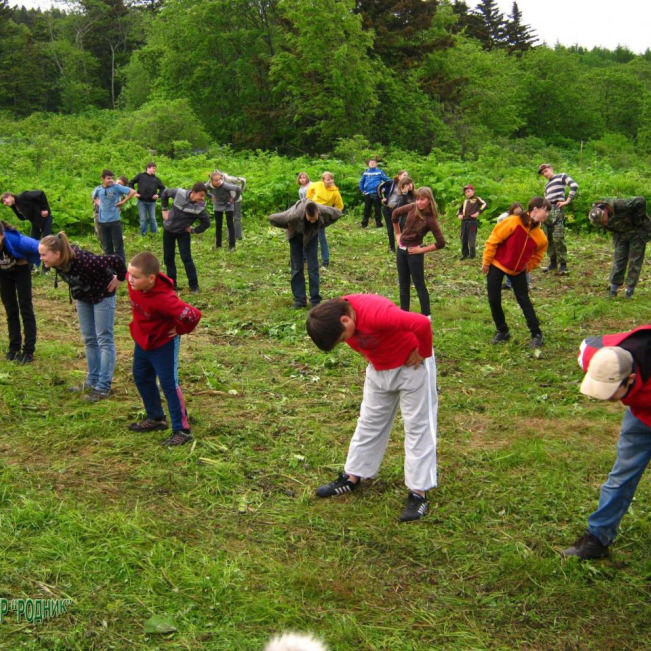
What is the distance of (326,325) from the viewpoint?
412cm

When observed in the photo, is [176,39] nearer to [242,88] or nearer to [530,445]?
[242,88]

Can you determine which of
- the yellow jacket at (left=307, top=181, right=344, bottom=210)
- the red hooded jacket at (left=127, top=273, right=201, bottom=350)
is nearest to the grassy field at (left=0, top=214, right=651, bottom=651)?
the red hooded jacket at (left=127, top=273, right=201, bottom=350)

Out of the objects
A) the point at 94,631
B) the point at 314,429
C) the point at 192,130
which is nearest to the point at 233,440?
the point at 314,429

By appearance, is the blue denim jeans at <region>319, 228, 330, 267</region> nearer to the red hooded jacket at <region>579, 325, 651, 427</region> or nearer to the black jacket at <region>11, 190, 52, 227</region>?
the black jacket at <region>11, 190, 52, 227</region>

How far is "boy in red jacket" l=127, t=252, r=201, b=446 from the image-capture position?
5359mm

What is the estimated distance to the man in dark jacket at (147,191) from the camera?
15.0 meters

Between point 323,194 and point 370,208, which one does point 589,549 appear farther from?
point 370,208

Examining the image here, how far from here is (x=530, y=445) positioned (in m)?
5.79

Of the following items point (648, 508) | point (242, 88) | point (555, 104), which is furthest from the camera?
point (555, 104)

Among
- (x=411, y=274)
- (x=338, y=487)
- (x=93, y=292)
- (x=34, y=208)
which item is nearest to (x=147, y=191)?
(x=34, y=208)

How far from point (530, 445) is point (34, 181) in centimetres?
1534

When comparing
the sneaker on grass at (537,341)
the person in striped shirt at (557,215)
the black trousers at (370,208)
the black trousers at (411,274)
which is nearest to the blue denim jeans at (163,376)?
the black trousers at (411,274)

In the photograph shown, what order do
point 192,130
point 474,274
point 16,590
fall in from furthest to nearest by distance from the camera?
point 192,130, point 474,274, point 16,590

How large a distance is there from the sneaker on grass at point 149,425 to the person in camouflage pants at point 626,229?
6.97 meters
